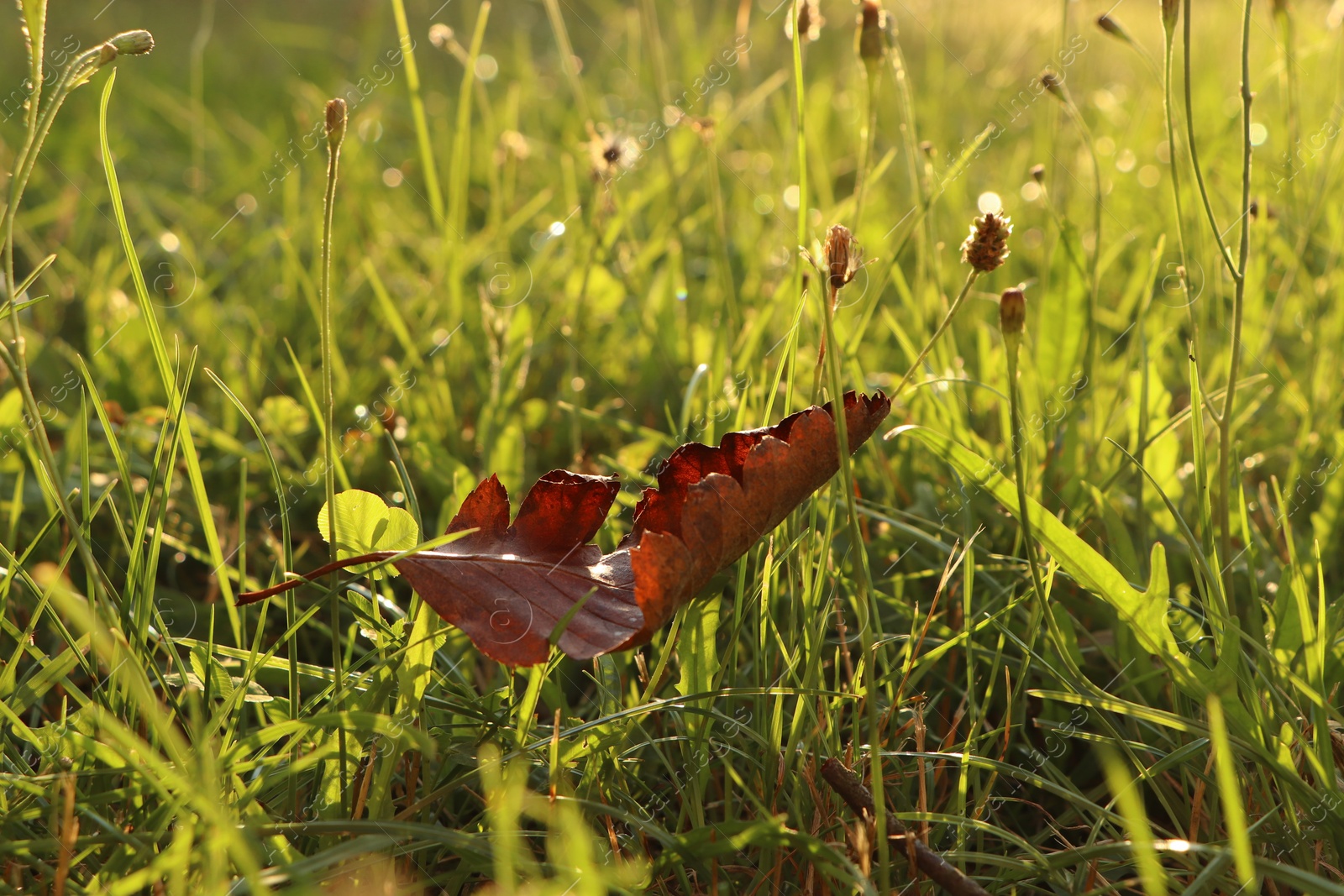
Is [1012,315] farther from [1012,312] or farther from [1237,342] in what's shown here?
[1237,342]

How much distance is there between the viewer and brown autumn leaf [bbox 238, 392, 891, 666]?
70 cm

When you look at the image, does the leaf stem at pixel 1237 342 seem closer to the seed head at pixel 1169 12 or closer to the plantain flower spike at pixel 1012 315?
the seed head at pixel 1169 12

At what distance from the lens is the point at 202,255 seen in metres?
2.07

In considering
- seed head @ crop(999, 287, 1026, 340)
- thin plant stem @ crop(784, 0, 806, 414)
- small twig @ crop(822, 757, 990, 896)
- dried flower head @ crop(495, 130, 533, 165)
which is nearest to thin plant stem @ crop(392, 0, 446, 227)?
dried flower head @ crop(495, 130, 533, 165)

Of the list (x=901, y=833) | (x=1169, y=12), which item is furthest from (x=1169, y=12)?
(x=901, y=833)

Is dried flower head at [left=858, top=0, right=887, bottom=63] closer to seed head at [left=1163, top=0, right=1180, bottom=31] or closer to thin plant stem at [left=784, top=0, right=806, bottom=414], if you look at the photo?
thin plant stem at [left=784, top=0, right=806, bottom=414]

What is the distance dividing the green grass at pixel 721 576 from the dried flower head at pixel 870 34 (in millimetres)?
82

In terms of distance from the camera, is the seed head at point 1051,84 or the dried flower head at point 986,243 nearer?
the dried flower head at point 986,243

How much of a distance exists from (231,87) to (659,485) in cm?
373

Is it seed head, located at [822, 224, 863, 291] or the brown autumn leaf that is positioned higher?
seed head, located at [822, 224, 863, 291]

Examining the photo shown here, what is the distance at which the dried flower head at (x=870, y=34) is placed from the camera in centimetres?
105

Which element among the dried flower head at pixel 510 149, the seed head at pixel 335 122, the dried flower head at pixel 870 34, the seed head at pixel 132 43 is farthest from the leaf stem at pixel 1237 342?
the dried flower head at pixel 510 149

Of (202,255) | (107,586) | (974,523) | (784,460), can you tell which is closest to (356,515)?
(107,586)

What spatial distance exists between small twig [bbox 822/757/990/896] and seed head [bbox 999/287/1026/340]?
34 cm
